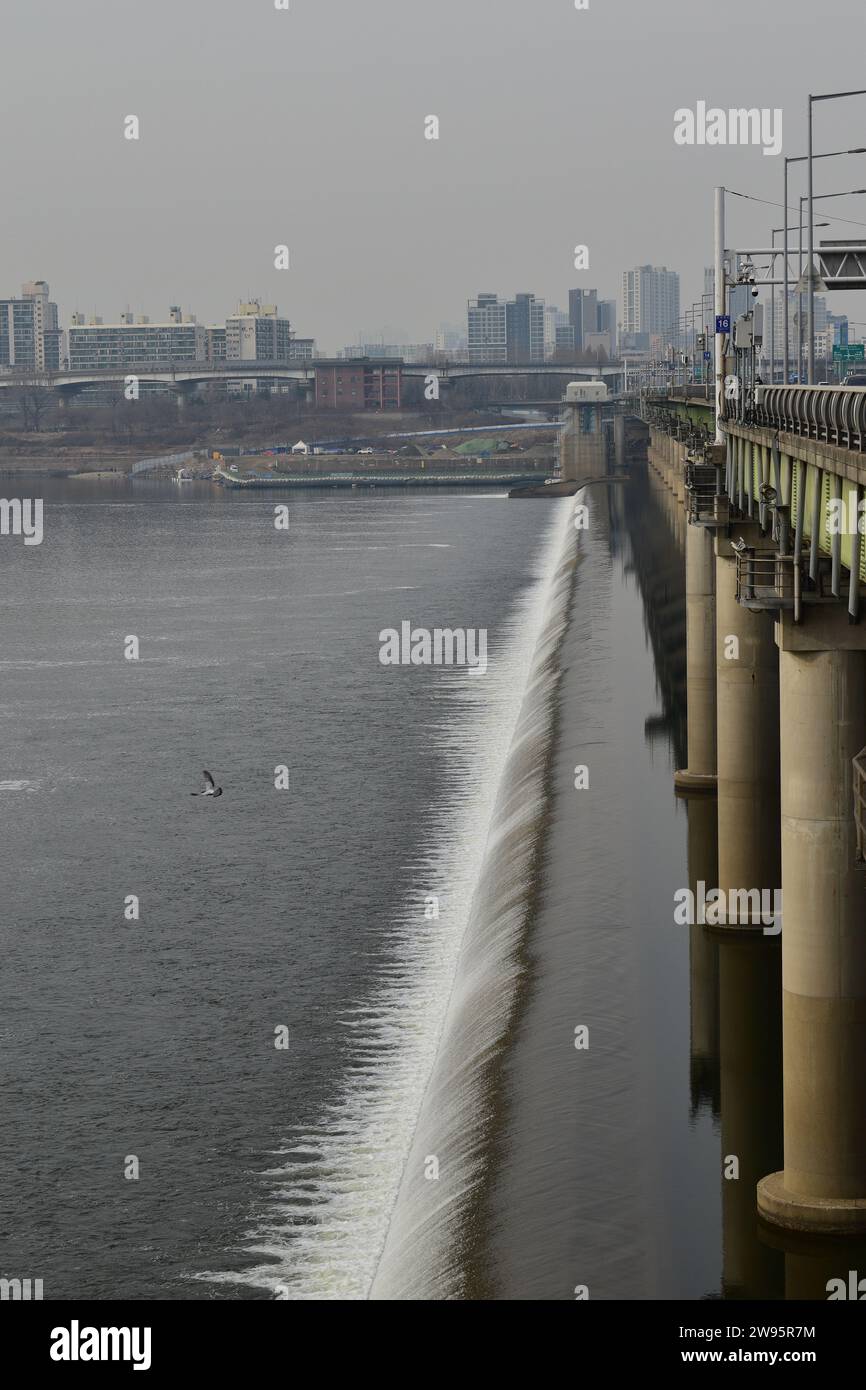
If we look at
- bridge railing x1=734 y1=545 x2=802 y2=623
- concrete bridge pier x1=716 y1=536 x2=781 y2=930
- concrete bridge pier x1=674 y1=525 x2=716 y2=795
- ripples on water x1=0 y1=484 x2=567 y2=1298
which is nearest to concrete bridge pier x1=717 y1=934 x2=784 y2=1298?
concrete bridge pier x1=716 y1=536 x2=781 y2=930

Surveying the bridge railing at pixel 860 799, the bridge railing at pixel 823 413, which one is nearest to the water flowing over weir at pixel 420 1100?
the bridge railing at pixel 860 799

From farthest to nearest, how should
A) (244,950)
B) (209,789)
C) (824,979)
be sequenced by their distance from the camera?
1. (209,789)
2. (244,950)
3. (824,979)

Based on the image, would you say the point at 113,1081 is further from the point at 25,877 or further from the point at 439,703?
the point at 439,703

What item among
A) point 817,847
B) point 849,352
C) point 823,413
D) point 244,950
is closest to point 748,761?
point 823,413
